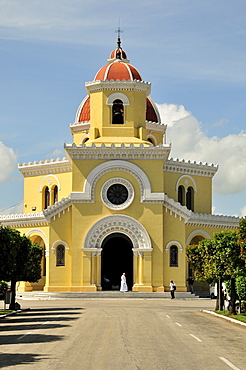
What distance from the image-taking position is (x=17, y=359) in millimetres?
14500

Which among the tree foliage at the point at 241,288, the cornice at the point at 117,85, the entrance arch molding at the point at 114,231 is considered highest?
the cornice at the point at 117,85

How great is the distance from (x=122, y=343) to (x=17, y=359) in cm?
357

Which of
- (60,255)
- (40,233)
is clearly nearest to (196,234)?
(60,255)

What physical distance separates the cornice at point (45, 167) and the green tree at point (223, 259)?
22814 millimetres

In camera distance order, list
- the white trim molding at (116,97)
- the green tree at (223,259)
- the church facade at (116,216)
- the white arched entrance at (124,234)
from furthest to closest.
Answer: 1. the white trim molding at (116,97)
2. the church facade at (116,216)
3. the white arched entrance at (124,234)
4. the green tree at (223,259)

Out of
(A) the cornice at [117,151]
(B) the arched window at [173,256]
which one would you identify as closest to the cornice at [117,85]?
(A) the cornice at [117,151]

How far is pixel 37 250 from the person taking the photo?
37.3 metres

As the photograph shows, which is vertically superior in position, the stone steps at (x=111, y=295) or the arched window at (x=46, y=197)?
the arched window at (x=46, y=197)

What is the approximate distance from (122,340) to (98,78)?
122 ft

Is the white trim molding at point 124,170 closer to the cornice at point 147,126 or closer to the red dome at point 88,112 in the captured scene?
the cornice at point 147,126

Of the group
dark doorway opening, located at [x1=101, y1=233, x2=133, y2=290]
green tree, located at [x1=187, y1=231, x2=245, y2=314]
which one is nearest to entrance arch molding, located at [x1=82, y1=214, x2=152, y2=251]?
dark doorway opening, located at [x1=101, y1=233, x2=133, y2=290]

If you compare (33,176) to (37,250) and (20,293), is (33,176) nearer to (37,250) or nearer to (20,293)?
(20,293)

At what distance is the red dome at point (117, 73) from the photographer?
5216 cm

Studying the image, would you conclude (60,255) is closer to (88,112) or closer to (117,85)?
(117,85)
